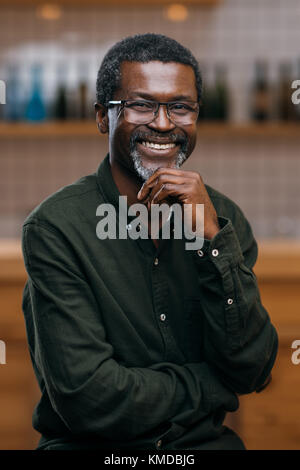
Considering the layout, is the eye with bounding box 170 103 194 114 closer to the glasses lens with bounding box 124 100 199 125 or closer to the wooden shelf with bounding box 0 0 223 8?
the glasses lens with bounding box 124 100 199 125

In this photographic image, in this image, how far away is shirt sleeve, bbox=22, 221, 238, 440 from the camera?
905 mm

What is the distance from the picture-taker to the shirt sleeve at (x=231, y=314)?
949 mm

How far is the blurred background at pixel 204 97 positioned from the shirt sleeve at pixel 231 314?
1768 millimetres

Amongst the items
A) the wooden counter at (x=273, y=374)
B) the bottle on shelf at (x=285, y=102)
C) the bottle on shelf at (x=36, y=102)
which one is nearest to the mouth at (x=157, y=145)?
the wooden counter at (x=273, y=374)

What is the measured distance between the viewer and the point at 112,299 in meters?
0.97

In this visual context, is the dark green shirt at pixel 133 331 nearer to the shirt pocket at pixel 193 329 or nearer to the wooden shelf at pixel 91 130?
the shirt pocket at pixel 193 329

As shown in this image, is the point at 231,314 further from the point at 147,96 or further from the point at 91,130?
the point at 91,130

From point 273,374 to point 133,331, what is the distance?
1.08 meters

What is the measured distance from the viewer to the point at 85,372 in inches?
35.6

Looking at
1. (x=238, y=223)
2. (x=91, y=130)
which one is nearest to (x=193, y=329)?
(x=238, y=223)

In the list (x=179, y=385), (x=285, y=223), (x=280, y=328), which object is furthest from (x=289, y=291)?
(x=179, y=385)

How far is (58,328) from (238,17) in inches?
94.3

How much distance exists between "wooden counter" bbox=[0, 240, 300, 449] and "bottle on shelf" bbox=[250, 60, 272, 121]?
939 mm

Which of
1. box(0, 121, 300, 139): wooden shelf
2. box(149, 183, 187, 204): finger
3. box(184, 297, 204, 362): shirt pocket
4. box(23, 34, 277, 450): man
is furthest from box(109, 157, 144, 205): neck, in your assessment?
box(0, 121, 300, 139): wooden shelf
